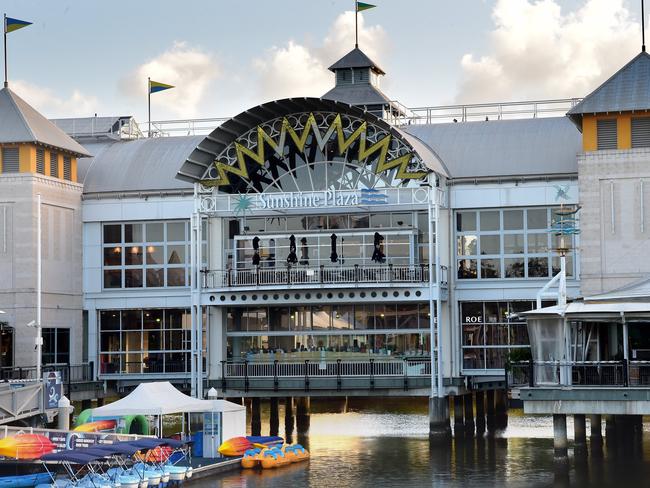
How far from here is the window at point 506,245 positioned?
6775 cm

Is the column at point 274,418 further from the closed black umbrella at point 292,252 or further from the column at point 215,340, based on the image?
the closed black umbrella at point 292,252

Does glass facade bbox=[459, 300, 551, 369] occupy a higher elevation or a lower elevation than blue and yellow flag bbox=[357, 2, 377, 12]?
lower

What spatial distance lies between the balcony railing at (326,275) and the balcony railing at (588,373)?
1441 cm

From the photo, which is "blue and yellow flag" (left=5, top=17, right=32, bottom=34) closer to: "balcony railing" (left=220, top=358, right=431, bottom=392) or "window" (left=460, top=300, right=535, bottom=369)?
"balcony railing" (left=220, top=358, right=431, bottom=392)

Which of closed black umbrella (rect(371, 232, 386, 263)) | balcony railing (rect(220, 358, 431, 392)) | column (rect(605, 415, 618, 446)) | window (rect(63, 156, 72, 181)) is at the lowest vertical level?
column (rect(605, 415, 618, 446))

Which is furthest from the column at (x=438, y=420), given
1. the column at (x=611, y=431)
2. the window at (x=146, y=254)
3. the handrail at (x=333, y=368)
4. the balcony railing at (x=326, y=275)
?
the window at (x=146, y=254)

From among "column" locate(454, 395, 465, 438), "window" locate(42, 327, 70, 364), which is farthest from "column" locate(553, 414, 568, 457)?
"window" locate(42, 327, 70, 364)

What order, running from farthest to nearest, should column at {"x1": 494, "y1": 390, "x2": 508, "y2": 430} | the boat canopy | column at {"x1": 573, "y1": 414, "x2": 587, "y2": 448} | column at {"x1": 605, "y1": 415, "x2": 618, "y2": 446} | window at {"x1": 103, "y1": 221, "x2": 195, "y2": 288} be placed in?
column at {"x1": 494, "y1": 390, "x2": 508, "y2": 430} < window at {"x1": 103, "y1": 221, "x2": 195, "y2": 288} < column at {"x1": 605, "y1": 415, "x2": 618, "y2": 446} < column at {"x1": 573, "y1": 414, "x2": 587, "y2": 448} < the boat canopy

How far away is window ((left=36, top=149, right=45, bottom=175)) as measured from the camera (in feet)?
231

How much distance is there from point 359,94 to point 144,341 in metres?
19.9

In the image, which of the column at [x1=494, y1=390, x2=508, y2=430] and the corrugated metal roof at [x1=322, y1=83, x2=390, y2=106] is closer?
the column at [x1=494, y1=390, x2=508, y2=430]

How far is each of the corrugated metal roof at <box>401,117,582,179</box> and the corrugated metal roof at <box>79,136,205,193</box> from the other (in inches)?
478

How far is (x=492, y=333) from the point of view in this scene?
A: 68.2 meters

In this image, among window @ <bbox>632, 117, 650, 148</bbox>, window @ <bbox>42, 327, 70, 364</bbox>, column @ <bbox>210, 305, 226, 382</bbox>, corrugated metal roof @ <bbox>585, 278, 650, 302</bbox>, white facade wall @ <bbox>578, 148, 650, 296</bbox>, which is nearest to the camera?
corrugated metal roof @ <bbox>585, 278, 650, 302</bbox>
